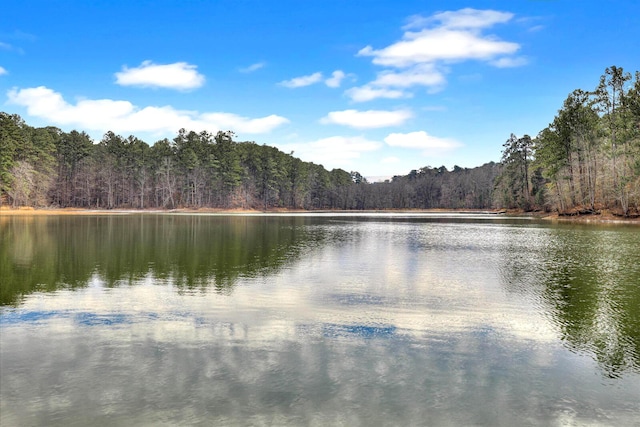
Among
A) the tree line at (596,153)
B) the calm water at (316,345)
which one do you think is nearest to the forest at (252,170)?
the tree line at (596,153)

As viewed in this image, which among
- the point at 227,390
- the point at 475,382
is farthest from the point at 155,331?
the point at 475,382

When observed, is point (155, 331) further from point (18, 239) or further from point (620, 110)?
point (620, 110)

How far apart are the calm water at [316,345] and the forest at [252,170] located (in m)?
53.5

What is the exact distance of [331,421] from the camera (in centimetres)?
636

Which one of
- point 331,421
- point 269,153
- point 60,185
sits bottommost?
point 331,421

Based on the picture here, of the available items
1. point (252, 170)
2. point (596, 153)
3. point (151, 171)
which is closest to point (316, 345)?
point (596, 153)

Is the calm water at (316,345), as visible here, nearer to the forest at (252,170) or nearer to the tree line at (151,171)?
the forest at (252,170)

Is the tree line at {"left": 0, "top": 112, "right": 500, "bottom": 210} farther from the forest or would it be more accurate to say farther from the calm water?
the calm water

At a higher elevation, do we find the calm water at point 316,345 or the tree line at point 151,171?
the tree line at point 151,171

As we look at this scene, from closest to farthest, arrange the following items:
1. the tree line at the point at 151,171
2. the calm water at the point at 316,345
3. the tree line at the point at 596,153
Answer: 1. the calm water at the point at 316,345
2. the tree line at the point at 596,153
3. the tree line at the point at 151,171

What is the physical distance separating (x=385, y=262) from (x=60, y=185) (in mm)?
133926

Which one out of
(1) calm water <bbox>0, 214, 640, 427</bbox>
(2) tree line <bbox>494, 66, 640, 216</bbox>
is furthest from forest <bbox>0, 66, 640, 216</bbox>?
(1) calm water <bbox>0, 214, 640, 427</bbox>

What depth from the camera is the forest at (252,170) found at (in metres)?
64.9

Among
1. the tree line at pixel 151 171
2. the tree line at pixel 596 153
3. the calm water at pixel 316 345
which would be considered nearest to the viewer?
the calm water at pixel 316 345
